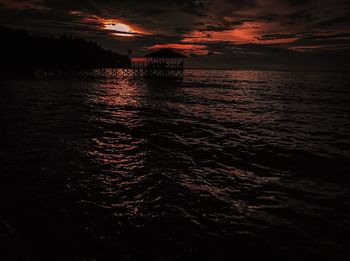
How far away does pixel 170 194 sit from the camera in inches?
279

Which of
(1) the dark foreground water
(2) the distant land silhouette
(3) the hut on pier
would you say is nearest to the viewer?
(1) the dark foreground water

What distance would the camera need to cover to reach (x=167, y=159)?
995 centimetres

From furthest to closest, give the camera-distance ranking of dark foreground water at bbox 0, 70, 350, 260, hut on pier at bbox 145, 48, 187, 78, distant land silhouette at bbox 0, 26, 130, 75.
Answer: distant land silhouette at bbox 0, 26, 130, 75 → hut on pier at bbox 145, 48, 187, 78 → dark foreground water at bbox 0, 70, 350, 260

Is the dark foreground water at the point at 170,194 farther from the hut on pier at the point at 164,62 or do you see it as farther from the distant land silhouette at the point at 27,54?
the distant land silhouette at the point at 27,54

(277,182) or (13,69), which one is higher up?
(13,69)

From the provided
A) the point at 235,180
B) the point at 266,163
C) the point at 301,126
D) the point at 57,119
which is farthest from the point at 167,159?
the point at 301,126

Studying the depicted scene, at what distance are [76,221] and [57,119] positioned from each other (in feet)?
40.5

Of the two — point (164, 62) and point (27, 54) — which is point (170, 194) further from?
point (27, 54)

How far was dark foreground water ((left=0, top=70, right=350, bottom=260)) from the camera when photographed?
4.92m

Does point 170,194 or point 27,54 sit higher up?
point 27,54

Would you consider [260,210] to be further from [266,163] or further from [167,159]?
[167,159]

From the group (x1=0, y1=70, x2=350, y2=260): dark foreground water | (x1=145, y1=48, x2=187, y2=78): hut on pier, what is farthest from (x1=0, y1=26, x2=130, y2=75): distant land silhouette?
(x1=0, y1=70, x2=350, y2=260): dark foreground water

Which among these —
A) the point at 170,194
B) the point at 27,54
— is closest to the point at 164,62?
the point at 27,54

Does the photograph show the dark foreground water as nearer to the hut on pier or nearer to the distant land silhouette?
the hut on pier
